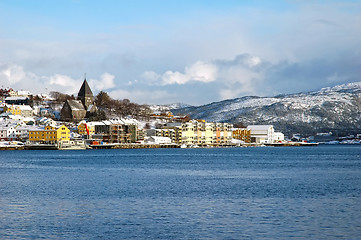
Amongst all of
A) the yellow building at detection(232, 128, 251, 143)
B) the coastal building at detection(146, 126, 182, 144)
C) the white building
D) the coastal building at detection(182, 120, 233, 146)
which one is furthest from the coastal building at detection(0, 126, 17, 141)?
the white building

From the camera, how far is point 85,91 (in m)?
125

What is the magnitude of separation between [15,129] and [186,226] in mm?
86922

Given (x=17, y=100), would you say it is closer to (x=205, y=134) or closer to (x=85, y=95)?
(x=85, y=95)

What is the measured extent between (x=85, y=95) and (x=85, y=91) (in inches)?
43.9

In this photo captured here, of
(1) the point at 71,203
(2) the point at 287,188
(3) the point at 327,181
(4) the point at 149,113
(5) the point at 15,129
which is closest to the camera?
(1) the point at 71,203

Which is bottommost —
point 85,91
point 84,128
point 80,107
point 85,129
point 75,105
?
point 85,129

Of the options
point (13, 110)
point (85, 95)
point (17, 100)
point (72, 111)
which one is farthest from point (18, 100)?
point (72, 111)

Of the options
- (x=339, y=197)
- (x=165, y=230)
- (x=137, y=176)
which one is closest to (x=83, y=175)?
(x=137, y=176)

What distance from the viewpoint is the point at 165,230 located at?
16.9 meters

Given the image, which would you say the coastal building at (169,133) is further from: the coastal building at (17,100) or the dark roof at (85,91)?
the coastal building at (17,100)

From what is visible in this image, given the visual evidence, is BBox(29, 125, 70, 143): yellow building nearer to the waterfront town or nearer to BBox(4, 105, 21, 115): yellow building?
the waterfront town

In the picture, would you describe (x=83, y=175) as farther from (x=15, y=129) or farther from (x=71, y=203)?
(x=15, y=129)

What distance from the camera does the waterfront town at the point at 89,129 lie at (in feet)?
314

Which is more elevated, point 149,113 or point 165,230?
point 149,113
